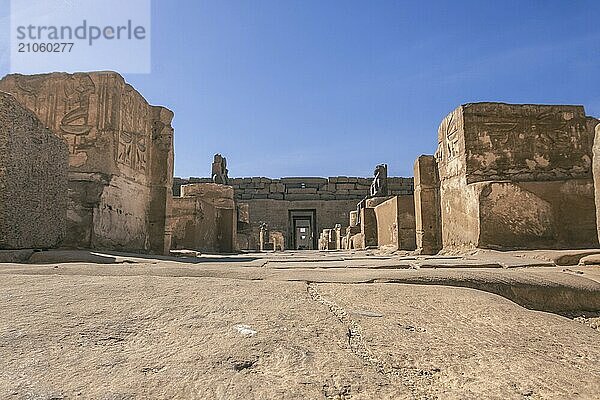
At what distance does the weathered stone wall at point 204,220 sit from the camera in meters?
9.09

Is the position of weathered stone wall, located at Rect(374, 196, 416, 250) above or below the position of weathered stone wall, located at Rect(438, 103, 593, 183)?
below

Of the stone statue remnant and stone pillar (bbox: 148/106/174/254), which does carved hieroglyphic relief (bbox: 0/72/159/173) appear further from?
the stone statue remnant

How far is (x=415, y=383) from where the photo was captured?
1.01 meters

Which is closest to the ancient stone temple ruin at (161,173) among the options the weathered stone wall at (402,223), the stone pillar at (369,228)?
the weathered stone wall at (402,223)

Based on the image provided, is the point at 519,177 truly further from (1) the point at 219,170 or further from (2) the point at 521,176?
(1) the point at 219,170

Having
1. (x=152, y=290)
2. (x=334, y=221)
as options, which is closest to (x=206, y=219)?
(x=152, y=290)

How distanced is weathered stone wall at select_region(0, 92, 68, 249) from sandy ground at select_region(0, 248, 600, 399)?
5.20ft

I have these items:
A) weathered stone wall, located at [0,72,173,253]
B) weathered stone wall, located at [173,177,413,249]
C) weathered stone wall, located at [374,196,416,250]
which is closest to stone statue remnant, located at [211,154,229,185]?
weathered stone wall, located at [173,177,413,249]

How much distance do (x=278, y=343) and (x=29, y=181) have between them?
3209 mm

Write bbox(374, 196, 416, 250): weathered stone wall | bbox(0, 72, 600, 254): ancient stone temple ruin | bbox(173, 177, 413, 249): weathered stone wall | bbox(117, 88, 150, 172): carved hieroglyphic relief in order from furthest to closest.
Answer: bbox(173, 177, 413, 249): weathered stone wall → bbox(374, 196, 416, 250): weathered stone wall → bbox(117, 88, 150, 172): carved hieroglyphic relief → bbox(0, 72, 600, 254): ancient stone temple ruin

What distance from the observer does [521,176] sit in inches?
206

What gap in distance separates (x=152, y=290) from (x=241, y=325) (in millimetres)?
608

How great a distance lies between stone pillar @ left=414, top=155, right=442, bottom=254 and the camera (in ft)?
21.8

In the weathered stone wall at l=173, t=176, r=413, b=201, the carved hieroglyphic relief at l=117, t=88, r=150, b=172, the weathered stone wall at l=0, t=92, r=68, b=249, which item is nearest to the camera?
the weathered stone wall at l=0, t=92, r=68, b=249
